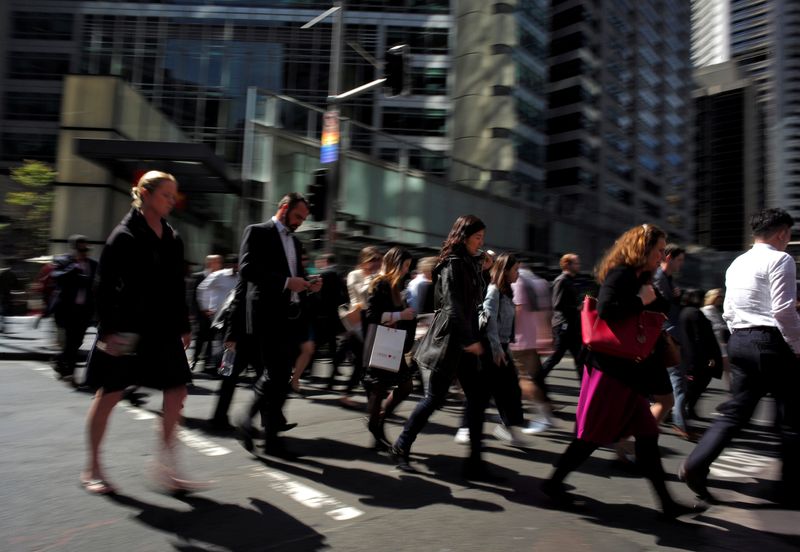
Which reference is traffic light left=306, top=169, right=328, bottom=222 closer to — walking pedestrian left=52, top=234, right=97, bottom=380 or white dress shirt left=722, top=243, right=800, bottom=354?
walking pedestrian left=52, top=234, right=97, bottom=380

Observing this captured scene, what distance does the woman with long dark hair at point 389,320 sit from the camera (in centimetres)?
501

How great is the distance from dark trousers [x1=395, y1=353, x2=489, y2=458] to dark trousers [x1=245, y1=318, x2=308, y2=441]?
0.92 meters

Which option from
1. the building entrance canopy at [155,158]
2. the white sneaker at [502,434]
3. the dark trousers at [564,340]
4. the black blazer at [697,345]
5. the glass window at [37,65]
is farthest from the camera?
the glass window at [37,65]

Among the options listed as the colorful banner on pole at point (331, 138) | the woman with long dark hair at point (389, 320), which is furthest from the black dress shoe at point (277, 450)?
the colorful banner on pole at point (331, 138)

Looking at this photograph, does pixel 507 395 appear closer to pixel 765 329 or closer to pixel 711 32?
pixel 765 329

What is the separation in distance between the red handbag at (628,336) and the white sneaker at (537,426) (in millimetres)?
2425

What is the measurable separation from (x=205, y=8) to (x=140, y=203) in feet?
134

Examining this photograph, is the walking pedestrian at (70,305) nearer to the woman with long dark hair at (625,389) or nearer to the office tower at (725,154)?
the woman with long dark hair at (625,389)

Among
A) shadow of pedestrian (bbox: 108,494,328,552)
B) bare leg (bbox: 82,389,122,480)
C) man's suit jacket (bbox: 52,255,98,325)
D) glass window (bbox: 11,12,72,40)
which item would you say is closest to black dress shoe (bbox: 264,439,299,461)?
shadow of pedestrian (bbox: 108,494,328,552)

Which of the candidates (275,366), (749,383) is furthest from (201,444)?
(749,383)

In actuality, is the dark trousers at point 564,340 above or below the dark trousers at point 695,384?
above

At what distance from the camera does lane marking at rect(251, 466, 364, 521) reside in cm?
361

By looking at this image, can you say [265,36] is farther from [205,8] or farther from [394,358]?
[394,358]

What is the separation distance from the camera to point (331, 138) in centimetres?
1230
